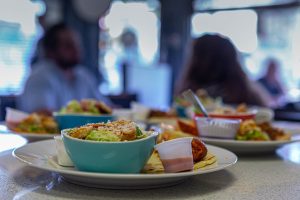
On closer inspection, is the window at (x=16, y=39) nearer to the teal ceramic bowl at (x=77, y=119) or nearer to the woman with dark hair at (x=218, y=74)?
the woman with dark hair at (x=218, y=74)

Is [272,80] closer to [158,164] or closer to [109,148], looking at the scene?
[158,164]

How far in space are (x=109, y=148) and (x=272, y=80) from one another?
153 inches

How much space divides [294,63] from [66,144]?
154 inches

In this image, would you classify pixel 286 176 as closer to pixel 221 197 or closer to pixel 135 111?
→ pixel 221 197

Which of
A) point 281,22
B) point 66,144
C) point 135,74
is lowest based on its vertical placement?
point 135,74

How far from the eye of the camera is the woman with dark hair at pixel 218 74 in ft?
7.97

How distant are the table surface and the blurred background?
2.72m

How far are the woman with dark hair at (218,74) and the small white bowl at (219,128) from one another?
1459 millimetres

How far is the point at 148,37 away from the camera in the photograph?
5059 mm

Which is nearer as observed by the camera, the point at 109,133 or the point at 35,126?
the point at 109,133

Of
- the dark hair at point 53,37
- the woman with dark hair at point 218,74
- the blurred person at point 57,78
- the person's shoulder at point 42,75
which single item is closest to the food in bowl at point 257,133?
the woman with dark hair at point 218,74

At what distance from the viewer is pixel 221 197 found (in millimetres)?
591

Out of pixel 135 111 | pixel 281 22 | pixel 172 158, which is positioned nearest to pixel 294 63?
pixel 281 22

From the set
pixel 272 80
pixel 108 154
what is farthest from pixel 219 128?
pixel 272 80
